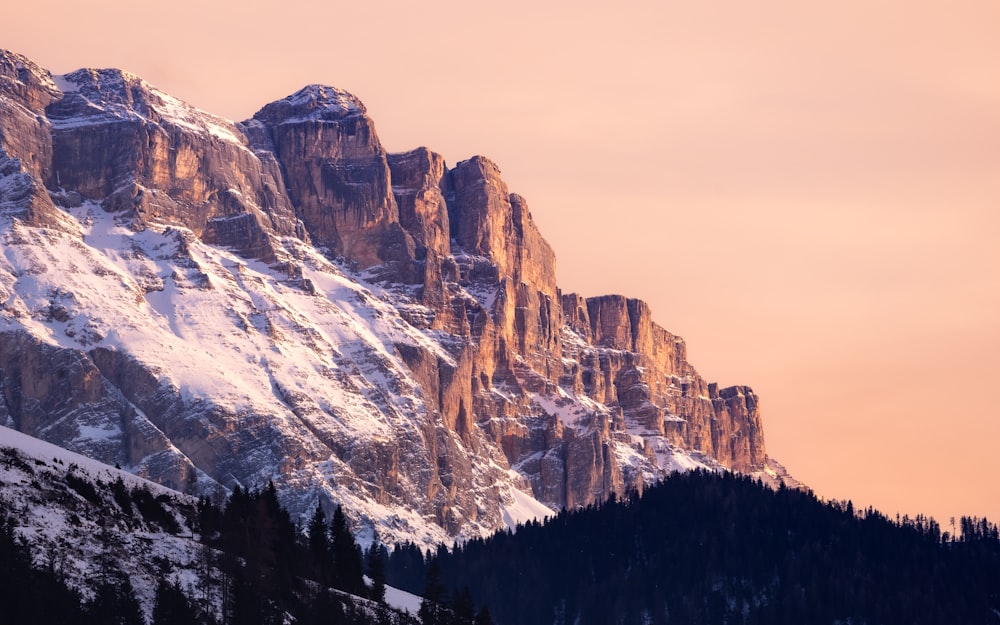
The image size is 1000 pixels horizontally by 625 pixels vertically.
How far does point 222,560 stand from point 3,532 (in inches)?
1087

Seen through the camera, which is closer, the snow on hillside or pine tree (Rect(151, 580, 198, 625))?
pine tree (Rect(151, 580, 198, 625))

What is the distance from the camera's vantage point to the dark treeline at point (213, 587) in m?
139

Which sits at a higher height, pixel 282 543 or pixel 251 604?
pixel 282 543

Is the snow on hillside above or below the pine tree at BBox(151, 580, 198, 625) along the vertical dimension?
above

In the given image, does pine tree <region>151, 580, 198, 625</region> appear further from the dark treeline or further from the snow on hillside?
the snow on hillside

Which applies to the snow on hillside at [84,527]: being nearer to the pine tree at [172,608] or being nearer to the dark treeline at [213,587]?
the dark treeline at [213,587]

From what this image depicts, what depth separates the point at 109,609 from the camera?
472 ft

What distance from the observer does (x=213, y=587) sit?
163125 millimetres

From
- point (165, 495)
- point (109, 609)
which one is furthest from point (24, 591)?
point (165, 495)

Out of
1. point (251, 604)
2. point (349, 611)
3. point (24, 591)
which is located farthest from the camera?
point (349, 611)

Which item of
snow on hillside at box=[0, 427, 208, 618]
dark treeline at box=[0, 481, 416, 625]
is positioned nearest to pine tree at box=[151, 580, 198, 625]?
dark treeline at box=[0, 481, 416, 625]

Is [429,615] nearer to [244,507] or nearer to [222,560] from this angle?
[244,507]

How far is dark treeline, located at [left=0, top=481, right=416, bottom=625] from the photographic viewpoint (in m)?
139

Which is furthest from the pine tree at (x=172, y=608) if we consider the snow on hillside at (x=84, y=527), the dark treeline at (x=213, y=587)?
the snow on hillside at (x=84, y=527)
